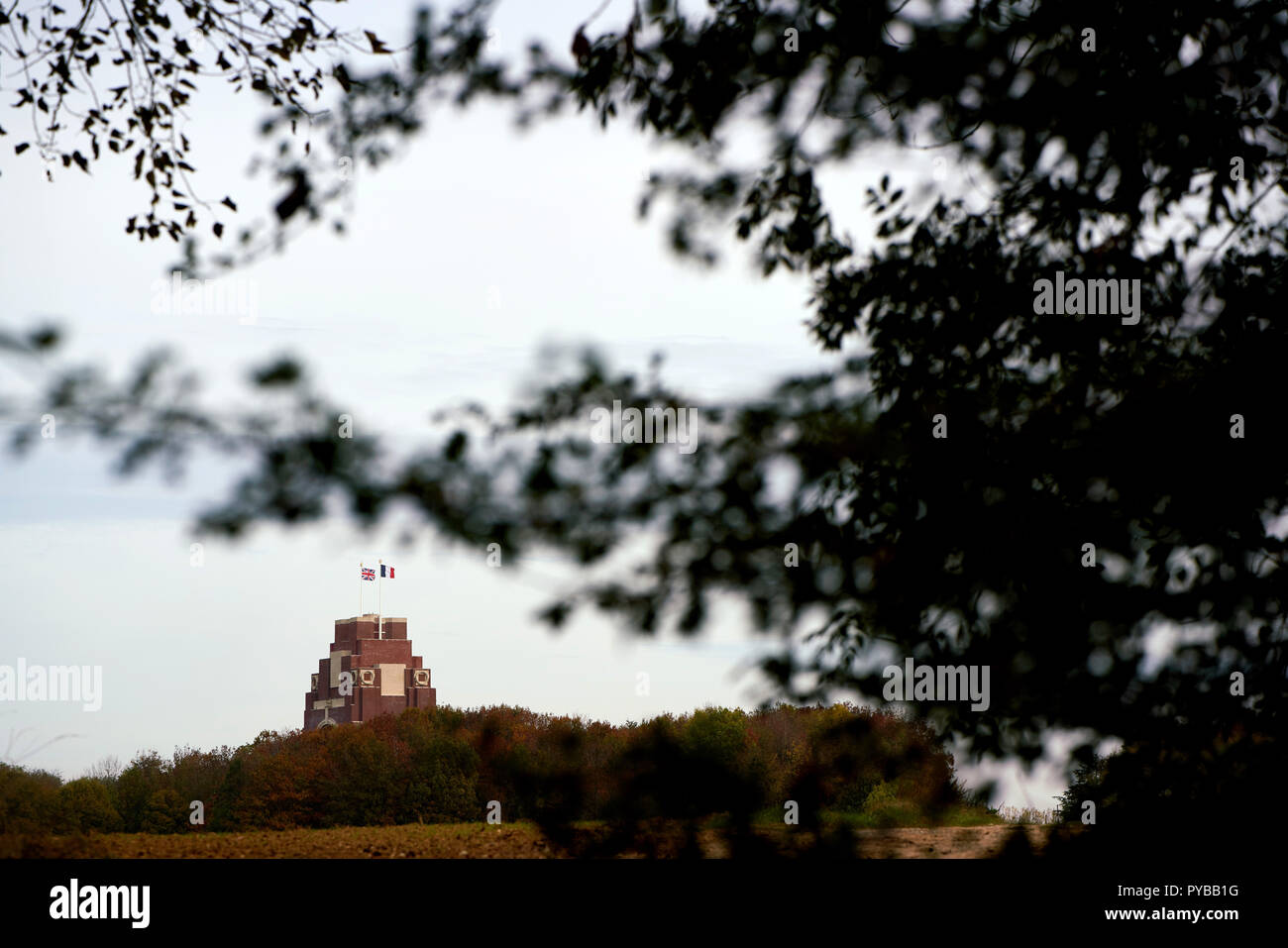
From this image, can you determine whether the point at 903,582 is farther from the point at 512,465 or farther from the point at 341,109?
the point at 341,109

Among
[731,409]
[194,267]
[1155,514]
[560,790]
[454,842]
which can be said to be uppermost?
[194,267]

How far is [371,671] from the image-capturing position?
4039 millimetres

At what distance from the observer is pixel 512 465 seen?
2949mm

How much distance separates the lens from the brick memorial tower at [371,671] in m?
4.37

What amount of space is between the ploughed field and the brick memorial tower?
0.62 meters

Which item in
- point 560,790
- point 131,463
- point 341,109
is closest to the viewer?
point 131,463

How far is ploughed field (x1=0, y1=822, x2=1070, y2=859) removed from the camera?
12.1ft

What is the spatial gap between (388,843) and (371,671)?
5.51 ft

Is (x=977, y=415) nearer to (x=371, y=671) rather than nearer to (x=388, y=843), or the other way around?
(x=371, y=671)

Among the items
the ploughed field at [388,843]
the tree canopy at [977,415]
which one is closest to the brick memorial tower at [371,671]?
the ploughed field at [388,843]

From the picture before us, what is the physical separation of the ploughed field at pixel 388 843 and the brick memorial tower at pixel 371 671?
2.05 feet

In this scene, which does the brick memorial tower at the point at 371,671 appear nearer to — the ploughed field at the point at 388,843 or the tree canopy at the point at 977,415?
the ploughed field at the point at 388,843
